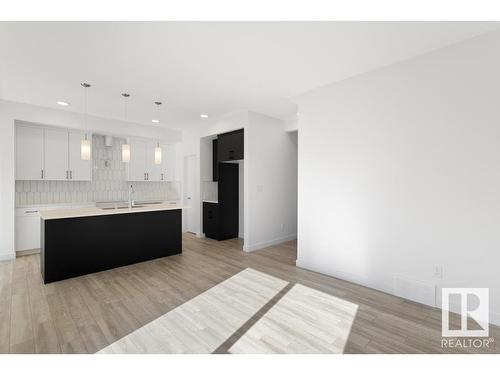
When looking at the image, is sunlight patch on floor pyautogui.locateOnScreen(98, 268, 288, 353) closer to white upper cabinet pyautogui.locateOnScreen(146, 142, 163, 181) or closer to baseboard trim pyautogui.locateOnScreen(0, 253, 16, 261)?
baseboard trim pyautogui.locateOnScreen(0, 253, 16, 261)

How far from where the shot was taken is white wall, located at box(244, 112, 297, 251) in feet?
15.6

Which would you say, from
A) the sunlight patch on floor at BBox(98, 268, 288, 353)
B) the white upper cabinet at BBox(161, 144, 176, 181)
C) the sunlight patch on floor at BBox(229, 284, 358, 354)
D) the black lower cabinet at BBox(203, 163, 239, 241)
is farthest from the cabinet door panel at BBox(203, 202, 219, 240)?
the sunlight patch on floor at BBox(229, 284, 358, 354)

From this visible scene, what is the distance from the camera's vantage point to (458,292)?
8.07 feet

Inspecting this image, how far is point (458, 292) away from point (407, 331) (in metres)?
0.81

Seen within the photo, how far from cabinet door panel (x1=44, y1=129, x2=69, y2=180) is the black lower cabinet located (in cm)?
310

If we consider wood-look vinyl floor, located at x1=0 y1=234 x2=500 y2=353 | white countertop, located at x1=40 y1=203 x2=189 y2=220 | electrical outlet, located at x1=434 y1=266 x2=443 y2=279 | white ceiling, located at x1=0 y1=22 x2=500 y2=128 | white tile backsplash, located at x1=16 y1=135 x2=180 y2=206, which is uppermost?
white ceiling, located at x1=0 y1=22 x2=500 y2=128

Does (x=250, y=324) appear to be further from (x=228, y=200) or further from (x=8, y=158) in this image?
(x=8, y=158)

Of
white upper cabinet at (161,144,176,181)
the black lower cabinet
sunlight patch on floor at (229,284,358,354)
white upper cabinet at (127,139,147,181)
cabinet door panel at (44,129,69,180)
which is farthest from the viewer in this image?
white upper cabinet at (161,144,176,181)

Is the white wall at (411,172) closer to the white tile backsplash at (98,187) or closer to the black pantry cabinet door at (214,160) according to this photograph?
Result: the black pantry cabinet door at (214,160)

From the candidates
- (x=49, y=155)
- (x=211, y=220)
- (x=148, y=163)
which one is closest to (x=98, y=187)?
(x=49, y=155)

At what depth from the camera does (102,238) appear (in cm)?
367

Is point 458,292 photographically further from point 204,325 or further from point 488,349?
point 204,325

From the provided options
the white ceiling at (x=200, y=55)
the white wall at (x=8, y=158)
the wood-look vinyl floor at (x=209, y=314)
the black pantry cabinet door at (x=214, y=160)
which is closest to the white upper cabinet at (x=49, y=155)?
the white wall at (x=8, y=158)
